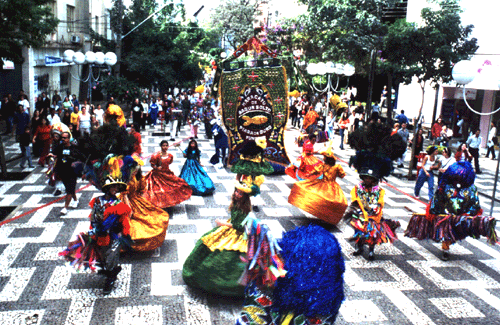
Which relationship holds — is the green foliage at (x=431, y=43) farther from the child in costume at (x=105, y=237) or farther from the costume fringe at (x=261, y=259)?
the costume fringe at (x=261, y=259)

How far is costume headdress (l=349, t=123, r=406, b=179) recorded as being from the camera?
312 inches

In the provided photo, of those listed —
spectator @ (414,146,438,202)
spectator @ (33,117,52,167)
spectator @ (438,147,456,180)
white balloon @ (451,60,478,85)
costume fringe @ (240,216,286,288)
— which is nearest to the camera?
costume fringe @ (240,216,286,288)

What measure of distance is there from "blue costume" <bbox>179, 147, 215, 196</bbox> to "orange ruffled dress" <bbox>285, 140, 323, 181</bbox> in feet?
6.34

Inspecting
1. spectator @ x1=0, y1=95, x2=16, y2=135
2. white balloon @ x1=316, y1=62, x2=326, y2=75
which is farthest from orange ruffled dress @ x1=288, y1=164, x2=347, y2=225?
spectator @ x1=0, y1=95, x2=16, y2=135

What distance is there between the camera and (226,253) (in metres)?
6.03

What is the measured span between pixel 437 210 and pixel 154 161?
5.51 metres

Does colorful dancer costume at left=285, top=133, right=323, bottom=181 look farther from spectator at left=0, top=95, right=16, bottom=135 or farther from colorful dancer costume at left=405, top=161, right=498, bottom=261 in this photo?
spectator at left=0, top=95, right=16, bottom=135

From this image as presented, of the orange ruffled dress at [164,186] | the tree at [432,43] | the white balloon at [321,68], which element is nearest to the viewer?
the orange ruffled dress at [164,186]

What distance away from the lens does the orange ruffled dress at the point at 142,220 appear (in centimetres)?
744

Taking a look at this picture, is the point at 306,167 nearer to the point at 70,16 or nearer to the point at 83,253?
the point at 83,253

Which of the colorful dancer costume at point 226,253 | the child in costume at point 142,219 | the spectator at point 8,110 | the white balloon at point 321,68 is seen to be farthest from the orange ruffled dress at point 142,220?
the spectator at point 8,110

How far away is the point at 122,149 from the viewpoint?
7.65m

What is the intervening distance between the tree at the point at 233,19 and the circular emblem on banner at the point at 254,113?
3139 cm

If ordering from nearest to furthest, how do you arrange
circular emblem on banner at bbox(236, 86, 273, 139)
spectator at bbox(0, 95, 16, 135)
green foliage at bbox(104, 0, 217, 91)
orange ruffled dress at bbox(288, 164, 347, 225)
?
orange ruffled dress at bbox(288, 164, 347, 225) → circular emblem on banner at bbox(236, 86, 273, 139) → spectator at bbox(0, 95, 16, 135) → green foliage at bbox(104, 0, 217, 91)
